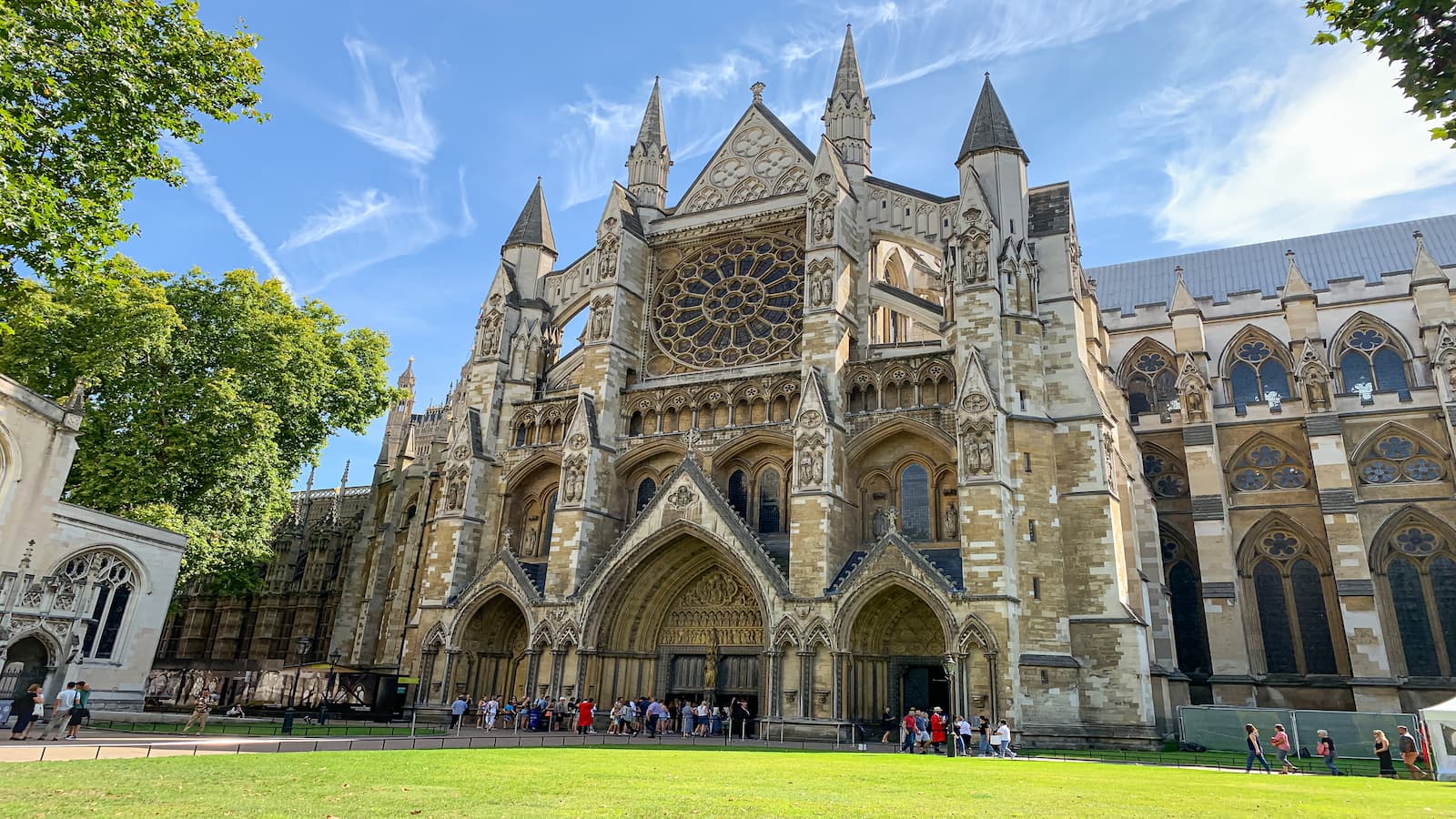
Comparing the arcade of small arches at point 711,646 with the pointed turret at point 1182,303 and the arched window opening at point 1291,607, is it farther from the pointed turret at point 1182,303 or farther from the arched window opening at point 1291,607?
the pointed turret at point 1182,303

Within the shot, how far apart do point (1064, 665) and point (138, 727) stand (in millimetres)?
20291

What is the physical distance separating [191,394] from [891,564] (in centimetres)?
1966

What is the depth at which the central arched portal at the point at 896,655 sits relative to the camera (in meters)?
22.5

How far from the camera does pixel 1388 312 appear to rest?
33.6m

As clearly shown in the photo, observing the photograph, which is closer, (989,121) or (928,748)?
(928,748)

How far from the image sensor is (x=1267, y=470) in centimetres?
3122

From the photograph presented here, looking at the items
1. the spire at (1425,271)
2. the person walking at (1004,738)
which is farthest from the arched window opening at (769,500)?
the spire at (1425,271)

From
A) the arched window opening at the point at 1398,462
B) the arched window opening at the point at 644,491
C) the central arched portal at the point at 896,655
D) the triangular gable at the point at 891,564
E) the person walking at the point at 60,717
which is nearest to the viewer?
the person walking at the point at 60,717

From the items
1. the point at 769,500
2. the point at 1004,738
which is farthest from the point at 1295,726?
the point at 769,500

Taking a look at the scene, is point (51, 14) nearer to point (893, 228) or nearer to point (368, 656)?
point (893, 228)

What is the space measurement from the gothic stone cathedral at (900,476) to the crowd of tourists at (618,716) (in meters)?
0.61

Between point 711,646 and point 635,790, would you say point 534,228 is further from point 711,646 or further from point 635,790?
point 635,790

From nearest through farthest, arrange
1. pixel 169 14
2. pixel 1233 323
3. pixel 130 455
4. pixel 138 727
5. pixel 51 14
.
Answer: pixel 51 14 → pixel 169 14 → pixel 138 727 → pixel 130 455 → pixel 1233 323

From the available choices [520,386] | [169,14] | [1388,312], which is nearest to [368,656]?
[520,386]
